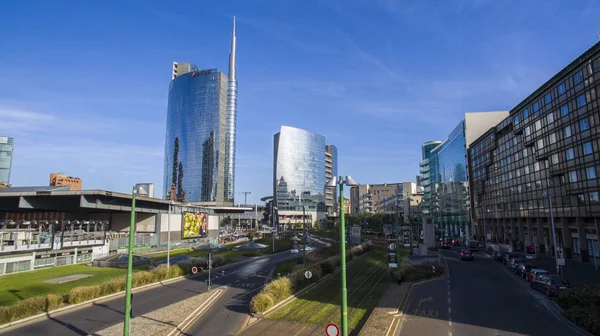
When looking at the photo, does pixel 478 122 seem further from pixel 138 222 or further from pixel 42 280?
pixel 42 280

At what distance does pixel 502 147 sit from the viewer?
84.6 metres

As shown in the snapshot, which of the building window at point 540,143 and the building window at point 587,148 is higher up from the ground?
the building window at point 540,143

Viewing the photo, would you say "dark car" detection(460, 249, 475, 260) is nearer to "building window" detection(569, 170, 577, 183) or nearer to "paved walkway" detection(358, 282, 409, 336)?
"building window" detection(569, 170, 577, 183)

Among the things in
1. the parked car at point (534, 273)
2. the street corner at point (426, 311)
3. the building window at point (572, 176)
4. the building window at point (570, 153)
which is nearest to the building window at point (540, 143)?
the building window at point (570, 153)

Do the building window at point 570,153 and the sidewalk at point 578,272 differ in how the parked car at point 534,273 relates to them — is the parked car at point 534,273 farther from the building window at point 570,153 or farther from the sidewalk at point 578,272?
the building window at point 570,153

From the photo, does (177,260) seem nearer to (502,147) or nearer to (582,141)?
(582,141)

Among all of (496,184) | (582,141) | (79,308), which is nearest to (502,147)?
(496,184)

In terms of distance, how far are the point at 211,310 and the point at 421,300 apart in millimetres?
15656

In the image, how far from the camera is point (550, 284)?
29234mm

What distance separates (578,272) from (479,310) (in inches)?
1120

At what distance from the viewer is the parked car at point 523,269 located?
38.2 metres

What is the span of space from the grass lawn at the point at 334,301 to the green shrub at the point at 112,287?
1535 cm

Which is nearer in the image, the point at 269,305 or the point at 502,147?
the point at 269,305

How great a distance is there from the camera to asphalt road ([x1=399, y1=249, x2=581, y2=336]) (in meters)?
20.5
